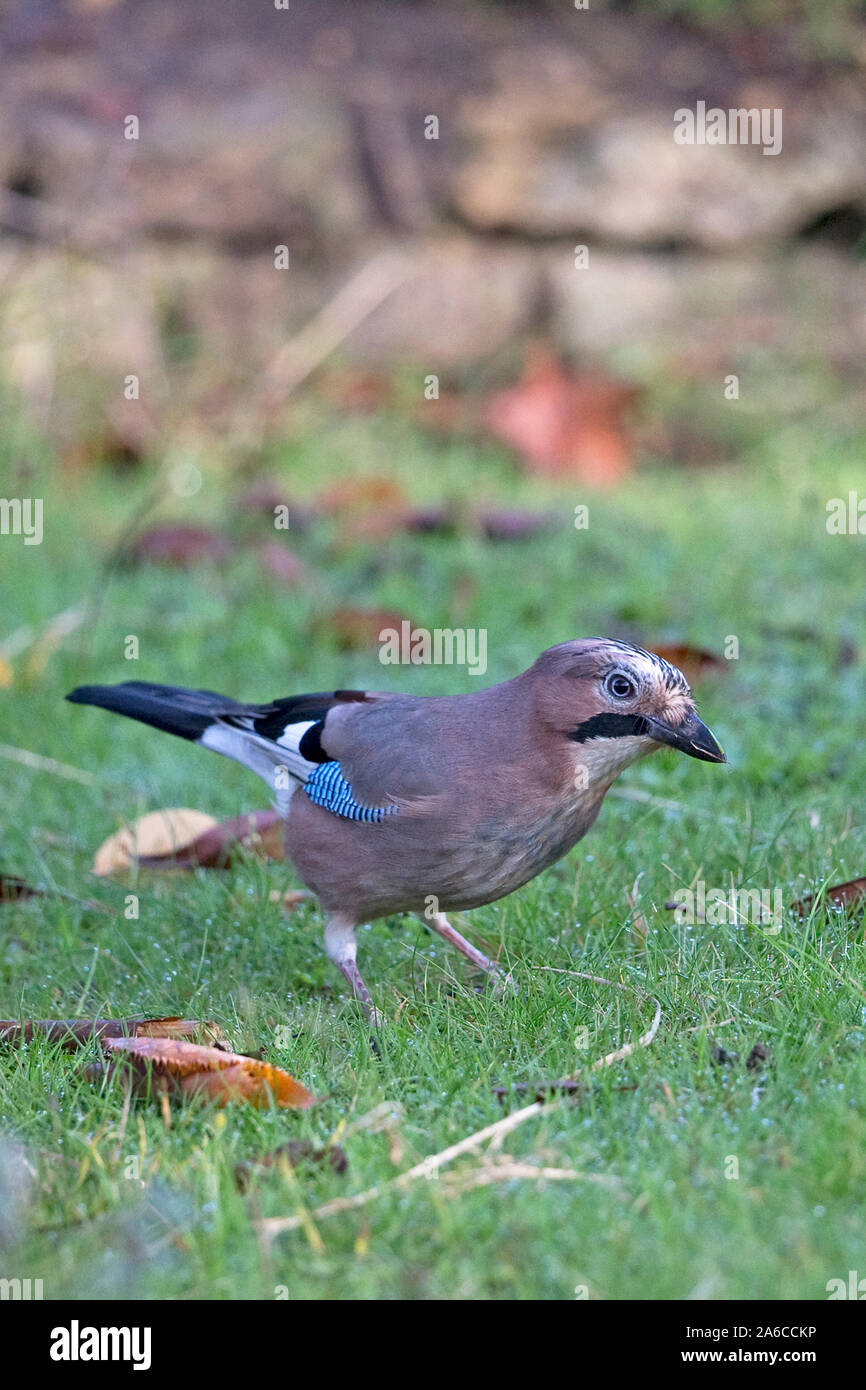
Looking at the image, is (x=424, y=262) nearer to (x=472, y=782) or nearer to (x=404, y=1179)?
(x=472, y=782)

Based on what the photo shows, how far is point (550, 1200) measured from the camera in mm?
2484

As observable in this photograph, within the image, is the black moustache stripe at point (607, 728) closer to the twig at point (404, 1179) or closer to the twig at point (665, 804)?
the twig at point (665, 804)

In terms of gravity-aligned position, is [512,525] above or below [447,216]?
below

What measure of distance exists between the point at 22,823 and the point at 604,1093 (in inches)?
94.1

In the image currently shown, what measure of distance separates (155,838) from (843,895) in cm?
187

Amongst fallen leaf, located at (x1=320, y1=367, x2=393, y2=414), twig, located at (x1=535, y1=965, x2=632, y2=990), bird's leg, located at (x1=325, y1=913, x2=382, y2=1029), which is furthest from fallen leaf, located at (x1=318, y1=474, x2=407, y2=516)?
twig, located at (x1=535, y1=965, x2=632, y2=990)

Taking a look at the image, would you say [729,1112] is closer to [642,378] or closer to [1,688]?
[1,688]

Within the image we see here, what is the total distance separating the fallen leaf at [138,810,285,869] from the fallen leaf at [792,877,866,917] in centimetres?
142

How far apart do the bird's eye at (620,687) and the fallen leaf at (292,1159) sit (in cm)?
120

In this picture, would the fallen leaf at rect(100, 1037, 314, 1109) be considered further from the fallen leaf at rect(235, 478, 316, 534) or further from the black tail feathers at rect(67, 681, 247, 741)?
the fallen leaf at rect(235, 478, 316, 534)

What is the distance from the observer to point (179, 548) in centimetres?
683

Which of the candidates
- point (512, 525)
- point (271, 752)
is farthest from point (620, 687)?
point (512, 525)

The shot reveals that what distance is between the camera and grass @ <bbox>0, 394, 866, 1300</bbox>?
2420 millimetres
